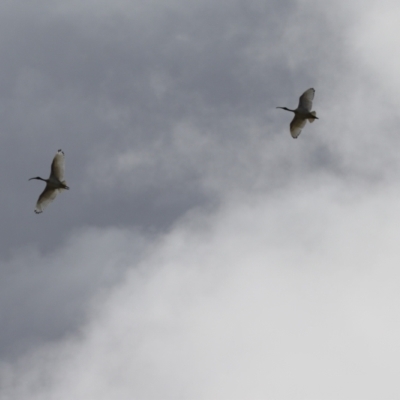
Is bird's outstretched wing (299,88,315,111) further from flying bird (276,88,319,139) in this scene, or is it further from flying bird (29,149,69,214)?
flying bird (29,149,69,214)

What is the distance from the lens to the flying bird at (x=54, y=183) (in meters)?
174

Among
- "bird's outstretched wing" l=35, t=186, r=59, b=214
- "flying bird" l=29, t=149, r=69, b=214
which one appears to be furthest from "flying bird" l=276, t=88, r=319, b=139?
"bird's outstretched wing" l=35, t=186, r=59, b=214

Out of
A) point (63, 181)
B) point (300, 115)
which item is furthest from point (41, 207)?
point (300, 115)

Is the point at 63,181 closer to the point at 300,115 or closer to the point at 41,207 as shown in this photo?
the point at 41,207

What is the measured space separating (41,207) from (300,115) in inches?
1416

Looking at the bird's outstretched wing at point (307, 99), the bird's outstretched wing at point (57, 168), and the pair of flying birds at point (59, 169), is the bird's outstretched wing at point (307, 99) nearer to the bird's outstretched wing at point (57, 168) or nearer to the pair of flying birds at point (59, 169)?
the pair of flying birds at point (59, 169)

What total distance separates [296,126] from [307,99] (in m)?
4.72

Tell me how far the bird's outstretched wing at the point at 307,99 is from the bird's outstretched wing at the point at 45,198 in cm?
3388

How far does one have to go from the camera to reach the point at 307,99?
17388 cm

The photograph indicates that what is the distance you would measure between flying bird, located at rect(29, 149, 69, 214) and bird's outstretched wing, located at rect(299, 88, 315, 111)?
105 ft

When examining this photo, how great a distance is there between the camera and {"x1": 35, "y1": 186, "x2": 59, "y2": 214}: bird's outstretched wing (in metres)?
175

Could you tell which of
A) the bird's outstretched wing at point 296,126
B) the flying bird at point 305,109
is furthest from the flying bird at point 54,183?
the flying bird at point 305,109

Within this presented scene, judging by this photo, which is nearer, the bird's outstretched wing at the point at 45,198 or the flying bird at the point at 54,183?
the flying bird at the point at 54,183

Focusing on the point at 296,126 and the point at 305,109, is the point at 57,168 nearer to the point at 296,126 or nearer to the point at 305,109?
the point at 296,126
